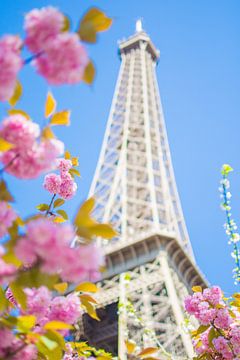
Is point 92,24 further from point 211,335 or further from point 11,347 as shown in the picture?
point 211,335

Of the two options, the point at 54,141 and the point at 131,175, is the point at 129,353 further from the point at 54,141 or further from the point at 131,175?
the point at 131,175

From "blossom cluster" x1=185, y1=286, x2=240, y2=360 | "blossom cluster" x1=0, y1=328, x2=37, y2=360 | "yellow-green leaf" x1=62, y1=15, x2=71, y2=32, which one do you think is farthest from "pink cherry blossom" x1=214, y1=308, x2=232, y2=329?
"yellow-green leaf" x1=62, y1=15, x2=71, y2=32

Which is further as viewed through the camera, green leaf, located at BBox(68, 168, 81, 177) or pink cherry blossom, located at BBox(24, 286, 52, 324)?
green leaf, located at BBox(68, 168, 81, 177)

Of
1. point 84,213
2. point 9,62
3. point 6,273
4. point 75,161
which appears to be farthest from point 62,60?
point 75,161

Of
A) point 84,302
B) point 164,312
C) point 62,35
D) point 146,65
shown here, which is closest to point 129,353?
point 84,302

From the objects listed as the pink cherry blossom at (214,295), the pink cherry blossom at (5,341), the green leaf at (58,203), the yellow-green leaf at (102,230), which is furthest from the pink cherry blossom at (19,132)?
the pink cherry blossom at (214,295)

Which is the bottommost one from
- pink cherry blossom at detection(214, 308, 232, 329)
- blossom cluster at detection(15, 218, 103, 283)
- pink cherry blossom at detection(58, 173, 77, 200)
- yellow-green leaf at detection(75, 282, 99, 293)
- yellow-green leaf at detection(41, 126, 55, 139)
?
blossom cluster at detection(15, 218, 103, 283)

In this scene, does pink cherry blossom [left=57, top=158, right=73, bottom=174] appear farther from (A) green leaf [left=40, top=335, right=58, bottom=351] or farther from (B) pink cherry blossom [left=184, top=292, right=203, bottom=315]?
(A) green leaf [left=40, top=335, right=58, bottom=351]
